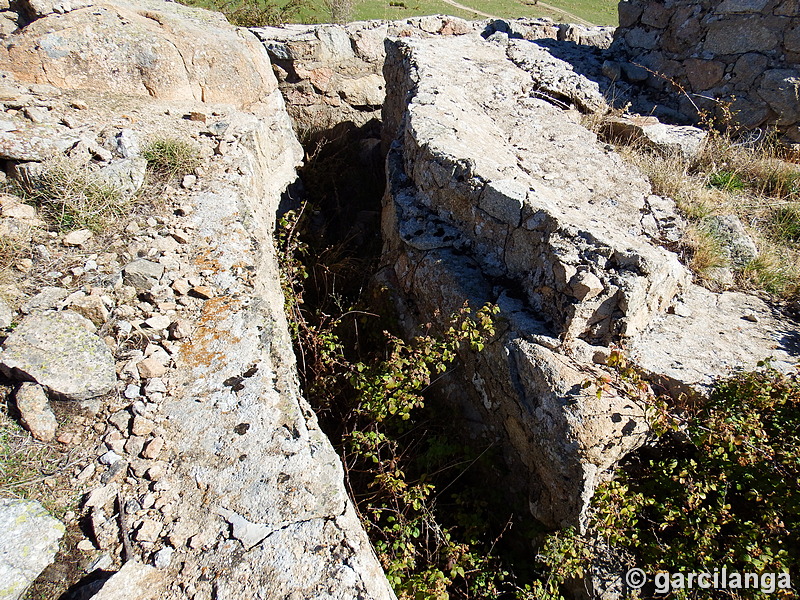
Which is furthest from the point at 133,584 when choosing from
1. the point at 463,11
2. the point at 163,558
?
the point at 463,11

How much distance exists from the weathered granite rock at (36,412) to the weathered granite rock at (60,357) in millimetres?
37

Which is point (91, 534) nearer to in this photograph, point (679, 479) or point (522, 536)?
point (522, 536)

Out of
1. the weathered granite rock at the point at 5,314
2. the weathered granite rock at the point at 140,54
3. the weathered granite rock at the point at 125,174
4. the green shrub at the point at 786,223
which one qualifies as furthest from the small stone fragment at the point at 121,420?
the green shrub at the point at 786,223

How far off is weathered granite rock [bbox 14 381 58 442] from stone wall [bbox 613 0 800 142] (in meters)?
5.44

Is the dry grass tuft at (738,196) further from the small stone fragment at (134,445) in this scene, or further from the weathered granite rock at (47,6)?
the weathered granite rock at (47,6)

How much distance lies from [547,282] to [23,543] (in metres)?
2.32

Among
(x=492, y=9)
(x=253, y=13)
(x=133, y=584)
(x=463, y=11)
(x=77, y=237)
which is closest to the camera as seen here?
(x=133, y=584)

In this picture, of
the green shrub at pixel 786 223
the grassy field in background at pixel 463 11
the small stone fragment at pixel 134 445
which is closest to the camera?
the small stone fragment at pixel 134 445

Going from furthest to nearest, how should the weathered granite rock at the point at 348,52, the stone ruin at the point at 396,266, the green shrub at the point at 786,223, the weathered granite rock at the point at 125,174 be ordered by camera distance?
the weathered granite rock at the point at 348,52
the green shrub at the point at 786,223
the weathered granite rock at the point at 125,174
the stone ruin at the point at 396,266

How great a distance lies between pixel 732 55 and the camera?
461 centimetres

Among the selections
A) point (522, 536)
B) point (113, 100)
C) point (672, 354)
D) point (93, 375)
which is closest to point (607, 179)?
point (672, 354)

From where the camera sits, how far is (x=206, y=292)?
2570 mm

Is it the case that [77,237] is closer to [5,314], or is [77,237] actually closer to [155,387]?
[5,314]

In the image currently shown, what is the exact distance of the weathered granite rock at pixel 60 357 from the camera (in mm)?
1959
